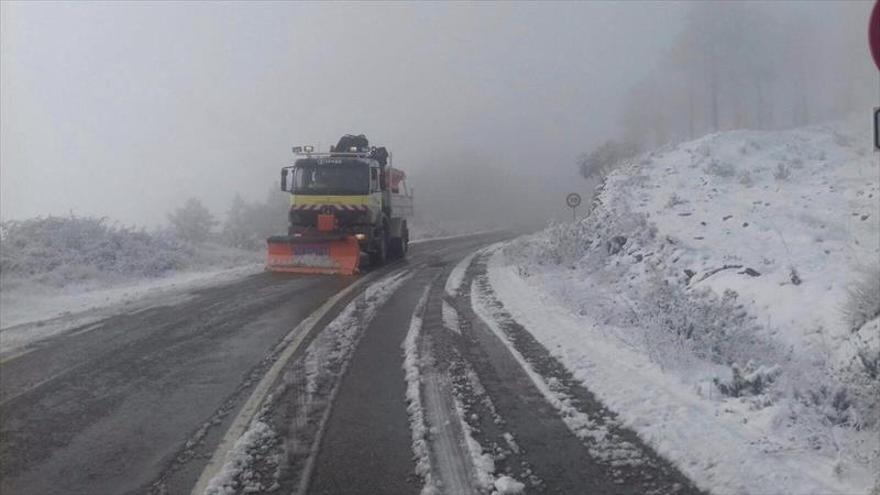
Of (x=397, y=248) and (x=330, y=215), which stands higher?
(x=330, y=215)

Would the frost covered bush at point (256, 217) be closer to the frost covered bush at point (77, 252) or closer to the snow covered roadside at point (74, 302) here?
the frost covered bush at point (77, 252)

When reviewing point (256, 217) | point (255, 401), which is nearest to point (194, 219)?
point (256, 217)

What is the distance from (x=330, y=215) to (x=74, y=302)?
22.8 feet

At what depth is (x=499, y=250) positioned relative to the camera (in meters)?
24.2

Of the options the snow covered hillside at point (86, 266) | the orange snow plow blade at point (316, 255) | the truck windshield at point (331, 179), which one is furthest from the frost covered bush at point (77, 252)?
the truck windshield at point (331, 179)

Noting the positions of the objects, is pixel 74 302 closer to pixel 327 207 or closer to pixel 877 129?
pixel 327 207

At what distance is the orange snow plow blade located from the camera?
18.3 m

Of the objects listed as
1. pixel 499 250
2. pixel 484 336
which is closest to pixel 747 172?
pixel 499 250

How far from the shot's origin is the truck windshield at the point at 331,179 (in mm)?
19453

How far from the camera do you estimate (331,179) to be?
19500 mm

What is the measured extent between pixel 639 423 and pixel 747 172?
16482 mm

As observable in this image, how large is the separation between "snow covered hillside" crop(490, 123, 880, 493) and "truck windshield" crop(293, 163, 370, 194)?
15.9ft

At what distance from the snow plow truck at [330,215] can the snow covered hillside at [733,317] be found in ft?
13.7

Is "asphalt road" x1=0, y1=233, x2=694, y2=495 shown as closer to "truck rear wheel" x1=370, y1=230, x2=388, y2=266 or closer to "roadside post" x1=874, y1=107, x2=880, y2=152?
"roadside post" x1=874, y1=107, x2=880, y2=152
